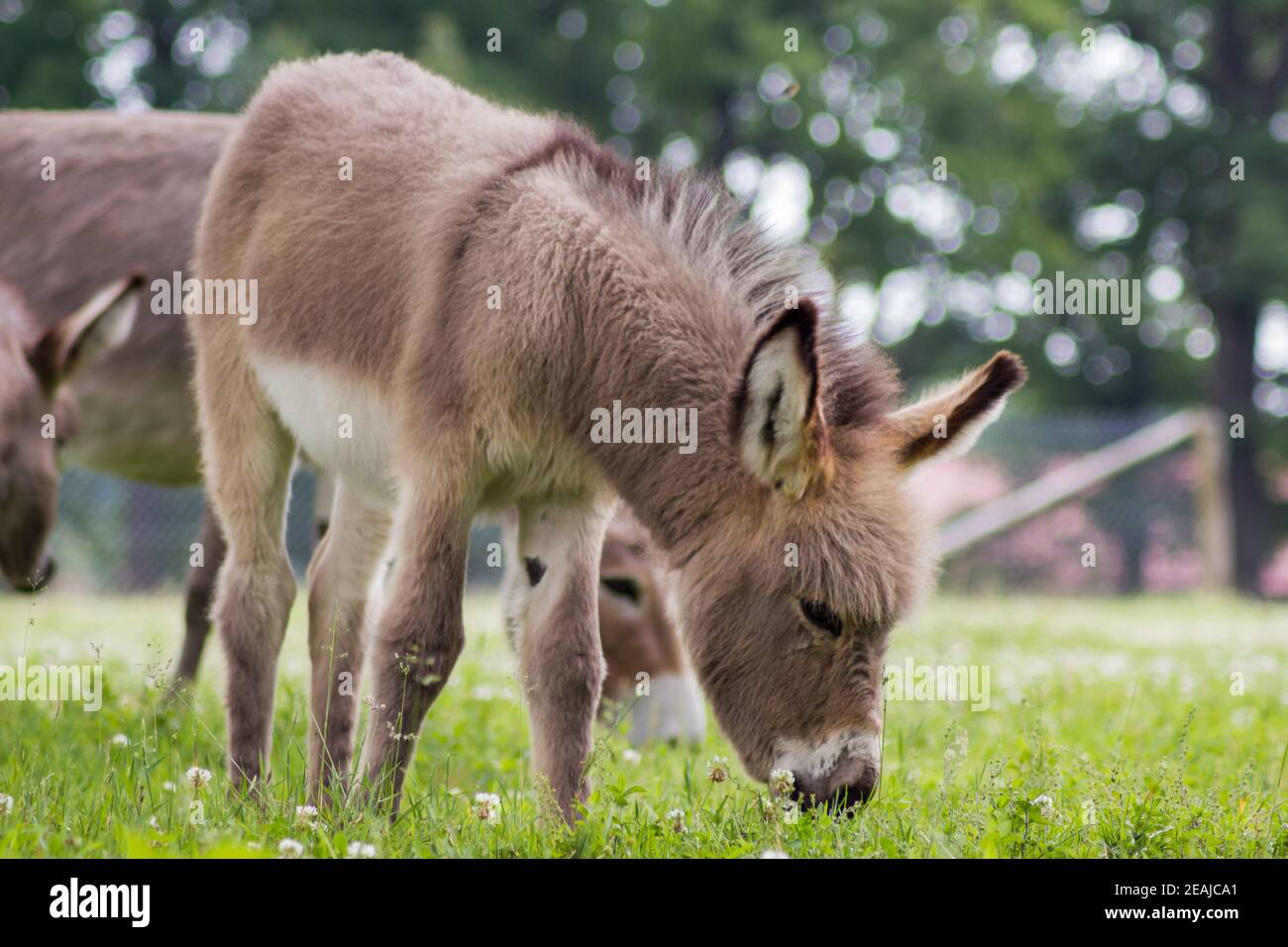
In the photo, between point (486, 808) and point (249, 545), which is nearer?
point (486, 808)

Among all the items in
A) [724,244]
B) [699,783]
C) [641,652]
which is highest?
[724,244]

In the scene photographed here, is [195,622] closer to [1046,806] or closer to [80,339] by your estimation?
[80,339]

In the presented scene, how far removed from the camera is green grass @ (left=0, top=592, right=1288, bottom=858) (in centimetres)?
310

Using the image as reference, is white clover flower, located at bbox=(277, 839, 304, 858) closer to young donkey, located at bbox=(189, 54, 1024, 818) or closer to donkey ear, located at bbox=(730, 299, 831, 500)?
young donkey, located at bbox=(189, 54, 1024, 818)

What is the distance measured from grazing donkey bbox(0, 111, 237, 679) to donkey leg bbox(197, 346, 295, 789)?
179 centimetres

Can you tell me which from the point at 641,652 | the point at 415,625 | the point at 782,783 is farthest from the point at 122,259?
the point at 782,783

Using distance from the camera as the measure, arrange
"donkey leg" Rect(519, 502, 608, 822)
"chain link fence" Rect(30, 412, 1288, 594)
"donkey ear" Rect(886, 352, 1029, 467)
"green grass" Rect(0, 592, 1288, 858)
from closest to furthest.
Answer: "green grass" Rect(0, 592, 1288, 858)
"donkey ear" Rect(886, 352, 1029, 467)
"donkey leg" Rect(519, 502, 608, 822)
"chain link fence" Rect(30, 412, 1288, 594)

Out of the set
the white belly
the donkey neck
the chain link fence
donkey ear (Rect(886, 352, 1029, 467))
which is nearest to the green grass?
donkey ear (Rect(886, 352, 1029, 467))

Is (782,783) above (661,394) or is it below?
below

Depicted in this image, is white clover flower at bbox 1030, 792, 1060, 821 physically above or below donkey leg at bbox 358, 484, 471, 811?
below

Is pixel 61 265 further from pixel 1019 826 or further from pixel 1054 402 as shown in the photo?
pixel 1054 402

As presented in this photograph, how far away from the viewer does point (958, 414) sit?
350 centimetres

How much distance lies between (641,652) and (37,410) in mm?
2643
